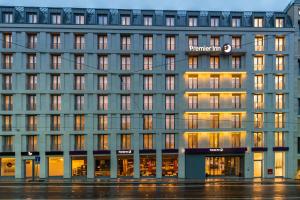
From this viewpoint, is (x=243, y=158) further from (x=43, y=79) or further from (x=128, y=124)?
(x=43, y=79)

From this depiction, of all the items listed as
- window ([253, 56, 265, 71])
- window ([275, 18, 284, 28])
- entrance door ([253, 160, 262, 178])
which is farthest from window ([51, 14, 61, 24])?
entrance door ([253, 160, 262, 178])

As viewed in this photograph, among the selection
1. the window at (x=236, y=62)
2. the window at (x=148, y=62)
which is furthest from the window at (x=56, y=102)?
the window at (x=236, y=62)

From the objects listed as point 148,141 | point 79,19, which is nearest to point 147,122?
point 148,141

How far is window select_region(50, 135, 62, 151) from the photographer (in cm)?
5041

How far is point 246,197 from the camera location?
31.3 m

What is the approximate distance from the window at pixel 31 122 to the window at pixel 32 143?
118 cm

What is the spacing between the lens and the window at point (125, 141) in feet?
168

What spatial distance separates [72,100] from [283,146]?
105 ft

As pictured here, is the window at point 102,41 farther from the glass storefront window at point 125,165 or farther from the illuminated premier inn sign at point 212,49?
the glass storefront window at point 125,165

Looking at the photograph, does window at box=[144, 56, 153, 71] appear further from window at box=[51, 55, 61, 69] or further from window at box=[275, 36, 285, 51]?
window at box=[275, 36, 285, 51]

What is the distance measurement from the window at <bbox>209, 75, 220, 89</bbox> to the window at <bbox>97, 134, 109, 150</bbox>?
57.1 ft

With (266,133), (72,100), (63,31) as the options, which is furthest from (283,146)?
(63,31)

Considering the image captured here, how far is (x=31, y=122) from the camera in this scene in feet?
166

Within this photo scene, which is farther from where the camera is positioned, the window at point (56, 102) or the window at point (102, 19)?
the window at point (102, 19)
